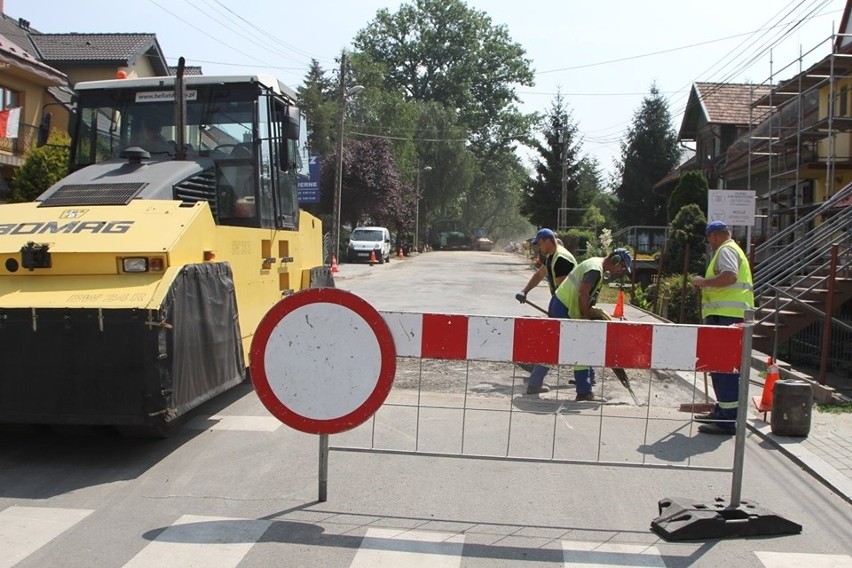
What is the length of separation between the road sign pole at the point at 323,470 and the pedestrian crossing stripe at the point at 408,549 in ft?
1.81

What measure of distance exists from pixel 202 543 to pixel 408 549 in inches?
44.0

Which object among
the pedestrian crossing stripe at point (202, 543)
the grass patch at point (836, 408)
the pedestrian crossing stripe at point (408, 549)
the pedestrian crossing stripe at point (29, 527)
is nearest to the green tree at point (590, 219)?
the grass patch at point (836, 408)

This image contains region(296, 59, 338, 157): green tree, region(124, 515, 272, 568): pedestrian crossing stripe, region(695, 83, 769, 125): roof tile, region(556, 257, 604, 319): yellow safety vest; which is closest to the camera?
region(124, 515, 272, 568): pedestrian crossing stripe

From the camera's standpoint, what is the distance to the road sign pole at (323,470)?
16.3ft

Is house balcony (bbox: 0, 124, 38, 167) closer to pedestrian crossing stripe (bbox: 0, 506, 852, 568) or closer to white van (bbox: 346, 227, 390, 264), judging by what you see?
white van (bbox: 346, 227, 390, 264)

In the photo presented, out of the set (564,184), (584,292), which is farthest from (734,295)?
(564,184)

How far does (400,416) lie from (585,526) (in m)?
2.77

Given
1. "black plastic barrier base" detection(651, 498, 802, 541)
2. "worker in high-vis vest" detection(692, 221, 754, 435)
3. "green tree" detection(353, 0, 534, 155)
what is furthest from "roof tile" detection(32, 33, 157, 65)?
"green tree" detection(353, 0, 534, 155)

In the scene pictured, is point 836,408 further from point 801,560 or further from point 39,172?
point 39,172

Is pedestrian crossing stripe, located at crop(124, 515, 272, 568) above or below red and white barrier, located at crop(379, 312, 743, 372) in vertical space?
below

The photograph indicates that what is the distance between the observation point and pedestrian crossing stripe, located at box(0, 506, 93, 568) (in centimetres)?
417

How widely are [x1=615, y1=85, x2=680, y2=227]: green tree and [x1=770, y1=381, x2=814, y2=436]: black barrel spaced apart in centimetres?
4115

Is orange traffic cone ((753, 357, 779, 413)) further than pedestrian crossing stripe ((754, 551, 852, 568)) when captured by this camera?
Yes

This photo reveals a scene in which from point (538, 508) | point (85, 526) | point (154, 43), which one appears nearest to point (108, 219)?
point (85, 526)
